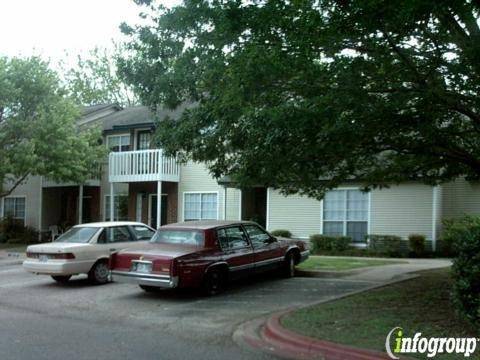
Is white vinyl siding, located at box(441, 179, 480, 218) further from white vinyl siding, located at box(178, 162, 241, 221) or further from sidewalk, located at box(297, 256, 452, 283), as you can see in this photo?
white vinyl siding, located at box(178, 162, 241, 221)

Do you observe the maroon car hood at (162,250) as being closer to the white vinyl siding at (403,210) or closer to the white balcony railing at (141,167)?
the white vinyl siding at (403,210)

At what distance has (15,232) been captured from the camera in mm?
31312

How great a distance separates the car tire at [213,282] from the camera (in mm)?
11664

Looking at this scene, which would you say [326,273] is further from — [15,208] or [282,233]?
[15,208]

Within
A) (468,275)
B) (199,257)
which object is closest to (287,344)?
(468,275)

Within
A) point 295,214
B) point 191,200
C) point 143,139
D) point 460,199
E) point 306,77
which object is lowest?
point 295,214

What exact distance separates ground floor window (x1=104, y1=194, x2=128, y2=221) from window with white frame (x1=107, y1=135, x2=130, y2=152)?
8.10 ft

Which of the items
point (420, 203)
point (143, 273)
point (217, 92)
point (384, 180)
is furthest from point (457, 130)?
point (420, 203)

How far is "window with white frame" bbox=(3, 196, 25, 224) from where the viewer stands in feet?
110

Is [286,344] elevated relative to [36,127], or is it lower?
lower

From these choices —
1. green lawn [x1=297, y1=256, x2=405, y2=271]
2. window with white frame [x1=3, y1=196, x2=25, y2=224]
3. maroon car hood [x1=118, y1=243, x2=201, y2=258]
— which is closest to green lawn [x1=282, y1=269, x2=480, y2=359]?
maroon car hood [x1=118, y1=243, x2=201, y2=258]

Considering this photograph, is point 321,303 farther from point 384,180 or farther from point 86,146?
point 86,146

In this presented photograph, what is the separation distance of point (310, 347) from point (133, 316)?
12.8 feet

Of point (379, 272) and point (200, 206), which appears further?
point (200, 206)
